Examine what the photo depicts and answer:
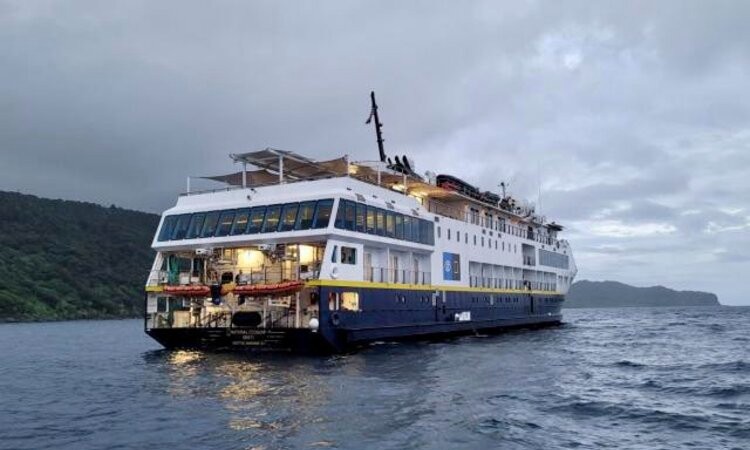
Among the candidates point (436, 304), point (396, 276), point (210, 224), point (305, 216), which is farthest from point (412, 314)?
point (210, 224)

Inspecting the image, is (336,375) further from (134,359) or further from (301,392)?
(134,359)

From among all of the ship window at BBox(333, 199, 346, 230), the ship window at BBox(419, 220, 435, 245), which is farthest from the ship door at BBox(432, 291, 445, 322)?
the ship window at BBox(333, 199, 346, 230)

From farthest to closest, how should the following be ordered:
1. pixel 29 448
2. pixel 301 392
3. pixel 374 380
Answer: pixel 374 380, pixel 301 392, pixel 29 448

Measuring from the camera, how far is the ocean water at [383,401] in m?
13.9

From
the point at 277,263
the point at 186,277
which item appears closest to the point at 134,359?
the point at 186,277

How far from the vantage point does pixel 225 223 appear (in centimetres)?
3325

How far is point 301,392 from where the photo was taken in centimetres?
1925

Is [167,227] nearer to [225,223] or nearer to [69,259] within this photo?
[225,223]

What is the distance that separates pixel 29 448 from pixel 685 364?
2532 centimetres

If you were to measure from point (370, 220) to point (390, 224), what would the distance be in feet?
7.03

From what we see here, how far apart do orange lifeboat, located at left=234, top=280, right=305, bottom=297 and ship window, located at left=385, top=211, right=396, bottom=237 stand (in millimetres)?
7173

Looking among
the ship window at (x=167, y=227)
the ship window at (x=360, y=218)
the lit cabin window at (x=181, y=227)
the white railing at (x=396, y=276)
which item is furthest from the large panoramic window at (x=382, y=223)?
the ship window at (x=167, y=227)

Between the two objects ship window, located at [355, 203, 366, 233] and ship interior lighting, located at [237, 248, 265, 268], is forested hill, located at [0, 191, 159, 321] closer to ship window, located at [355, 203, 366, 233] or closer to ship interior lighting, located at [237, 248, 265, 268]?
ship interior lighting, located at [237, 248, 265, 268]

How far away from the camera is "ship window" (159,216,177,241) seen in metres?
35.0
